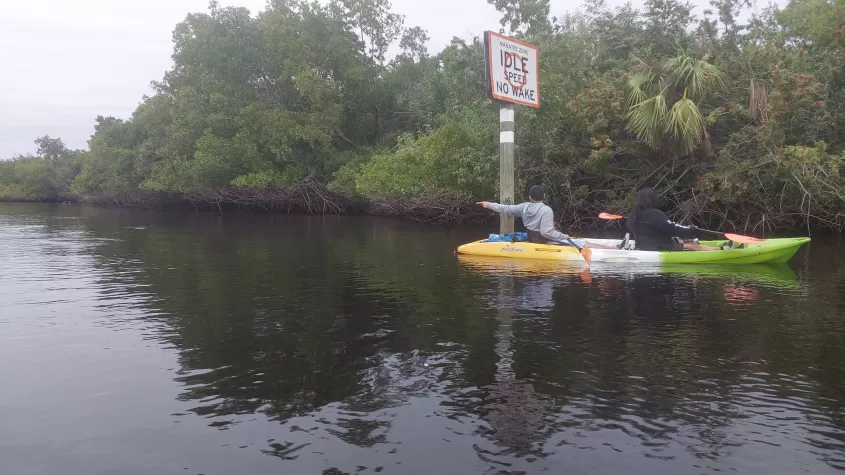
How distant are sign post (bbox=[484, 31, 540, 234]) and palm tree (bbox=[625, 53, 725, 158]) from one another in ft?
12.0

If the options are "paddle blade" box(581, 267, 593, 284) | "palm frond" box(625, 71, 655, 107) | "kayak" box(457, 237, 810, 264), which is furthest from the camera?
"palm frond" box(625, 71, 655, 107)

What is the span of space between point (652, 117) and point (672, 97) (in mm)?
1585

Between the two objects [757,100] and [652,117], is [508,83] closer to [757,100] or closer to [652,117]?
[652,117]

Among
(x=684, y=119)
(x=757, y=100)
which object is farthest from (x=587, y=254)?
(x=757, y=100)

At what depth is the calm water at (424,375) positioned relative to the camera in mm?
3807

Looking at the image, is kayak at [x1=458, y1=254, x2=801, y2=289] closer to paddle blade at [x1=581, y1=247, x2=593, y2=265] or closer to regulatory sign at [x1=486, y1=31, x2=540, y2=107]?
paddle blade at [x1=581, y1=247, x2=593, y2=265]

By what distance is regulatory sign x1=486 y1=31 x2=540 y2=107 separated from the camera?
13039mm

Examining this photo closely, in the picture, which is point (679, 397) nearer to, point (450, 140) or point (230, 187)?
point (450, 140)

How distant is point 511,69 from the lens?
1361 cm

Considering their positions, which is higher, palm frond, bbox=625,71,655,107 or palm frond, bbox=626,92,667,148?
palm frond, bbox=625,71,655,107

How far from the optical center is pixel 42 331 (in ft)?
22.1

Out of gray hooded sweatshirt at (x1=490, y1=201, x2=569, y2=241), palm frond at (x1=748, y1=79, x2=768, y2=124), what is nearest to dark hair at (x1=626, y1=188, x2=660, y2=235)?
gray hooded sweatshirt at (x1=490, y1=201, x2=569, y2=241)

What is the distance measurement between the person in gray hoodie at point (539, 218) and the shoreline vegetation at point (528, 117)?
5.30 m

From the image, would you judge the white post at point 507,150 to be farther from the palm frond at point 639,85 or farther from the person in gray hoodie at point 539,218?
the palm frond at point 639,85
